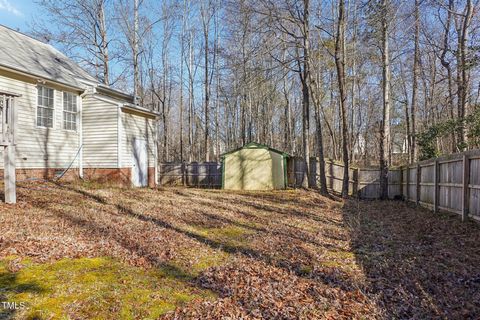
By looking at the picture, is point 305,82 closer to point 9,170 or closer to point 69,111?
point 69,111

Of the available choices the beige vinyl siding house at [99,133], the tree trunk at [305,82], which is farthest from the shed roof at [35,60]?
the tree trunk at [305,82]

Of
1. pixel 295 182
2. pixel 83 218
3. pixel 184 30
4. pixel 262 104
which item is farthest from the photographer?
pixel 262 104

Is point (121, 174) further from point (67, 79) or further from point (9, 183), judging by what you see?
point (9, 183)

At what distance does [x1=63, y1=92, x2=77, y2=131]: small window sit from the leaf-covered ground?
5.45m

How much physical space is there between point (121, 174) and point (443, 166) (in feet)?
37.8

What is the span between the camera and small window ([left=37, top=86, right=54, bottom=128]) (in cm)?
1152

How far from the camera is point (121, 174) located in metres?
13.3

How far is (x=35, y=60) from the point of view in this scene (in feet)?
41.1

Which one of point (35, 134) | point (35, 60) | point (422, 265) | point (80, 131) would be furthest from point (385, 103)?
point (35, 60)

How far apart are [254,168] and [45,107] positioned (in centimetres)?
1024

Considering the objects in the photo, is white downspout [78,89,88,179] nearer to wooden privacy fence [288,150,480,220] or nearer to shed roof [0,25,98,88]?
shed roof [0,25,98,88]

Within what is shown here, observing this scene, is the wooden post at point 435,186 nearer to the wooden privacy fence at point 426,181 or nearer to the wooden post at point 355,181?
the wooden privacy fence at point 426,181

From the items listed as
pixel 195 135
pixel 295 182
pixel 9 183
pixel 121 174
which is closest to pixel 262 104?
pixel 195 135

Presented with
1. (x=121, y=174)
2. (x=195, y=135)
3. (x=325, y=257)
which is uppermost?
(x=195, y=135)
